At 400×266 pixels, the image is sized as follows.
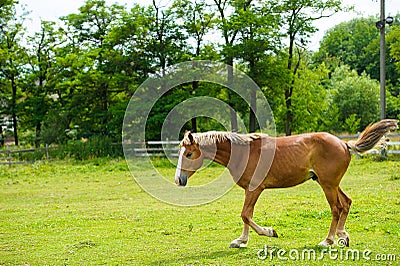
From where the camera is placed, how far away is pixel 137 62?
3172 cm

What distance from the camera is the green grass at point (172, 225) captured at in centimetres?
760

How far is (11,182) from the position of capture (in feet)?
69.9

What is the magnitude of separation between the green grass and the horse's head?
1205 mm

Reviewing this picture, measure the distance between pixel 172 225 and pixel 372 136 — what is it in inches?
183

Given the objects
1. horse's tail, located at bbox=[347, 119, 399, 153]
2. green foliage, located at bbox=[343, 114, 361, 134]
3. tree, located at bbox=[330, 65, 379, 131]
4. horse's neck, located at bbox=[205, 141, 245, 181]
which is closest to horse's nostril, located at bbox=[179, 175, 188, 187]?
horse's neck, located at bbox=[205, 141, 245, 181]

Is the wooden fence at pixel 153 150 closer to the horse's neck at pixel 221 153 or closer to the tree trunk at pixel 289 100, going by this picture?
the tree trunk at pixel 289 100

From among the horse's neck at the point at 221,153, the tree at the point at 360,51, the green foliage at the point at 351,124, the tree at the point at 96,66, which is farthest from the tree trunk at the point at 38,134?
the tree at the point at 360,51

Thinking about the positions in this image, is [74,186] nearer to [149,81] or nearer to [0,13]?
[149,81]

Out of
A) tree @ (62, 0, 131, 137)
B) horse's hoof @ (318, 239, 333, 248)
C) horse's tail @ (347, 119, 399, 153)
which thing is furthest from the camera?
tree @ (62, 0, 131, 137)

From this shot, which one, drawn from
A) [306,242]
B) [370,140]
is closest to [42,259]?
[306,242]

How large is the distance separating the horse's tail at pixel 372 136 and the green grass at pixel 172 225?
61.0 inches

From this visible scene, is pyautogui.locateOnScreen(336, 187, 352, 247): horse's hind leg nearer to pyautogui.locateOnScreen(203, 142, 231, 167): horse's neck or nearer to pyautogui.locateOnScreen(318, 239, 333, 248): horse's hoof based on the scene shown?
pyautogui.locateOnScreen(318, 239, 333, 248): horse's hoof

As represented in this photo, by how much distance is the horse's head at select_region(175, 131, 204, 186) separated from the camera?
783 centimetres

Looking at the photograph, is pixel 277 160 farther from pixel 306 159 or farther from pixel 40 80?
pixel 40 80
